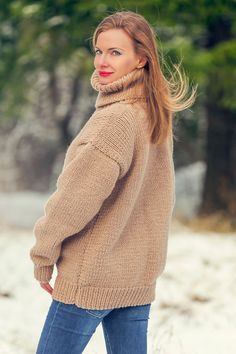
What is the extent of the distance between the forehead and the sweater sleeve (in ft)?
1.18

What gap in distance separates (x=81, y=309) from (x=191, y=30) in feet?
31.2

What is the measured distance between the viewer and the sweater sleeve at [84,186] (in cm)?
255

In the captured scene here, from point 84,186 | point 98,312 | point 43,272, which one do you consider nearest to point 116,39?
point 84,186

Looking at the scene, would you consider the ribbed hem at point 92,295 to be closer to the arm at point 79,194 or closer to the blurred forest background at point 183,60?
the arm at point 79,194

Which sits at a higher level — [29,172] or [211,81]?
[29,172]

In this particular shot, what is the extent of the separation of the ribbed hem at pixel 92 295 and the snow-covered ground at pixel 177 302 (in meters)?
1.73

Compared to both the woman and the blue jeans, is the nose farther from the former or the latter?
the blue jeans

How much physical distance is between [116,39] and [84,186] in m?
0.59

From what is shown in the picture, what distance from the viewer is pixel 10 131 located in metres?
25.2

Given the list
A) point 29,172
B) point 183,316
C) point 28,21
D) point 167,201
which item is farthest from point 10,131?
point 167,201

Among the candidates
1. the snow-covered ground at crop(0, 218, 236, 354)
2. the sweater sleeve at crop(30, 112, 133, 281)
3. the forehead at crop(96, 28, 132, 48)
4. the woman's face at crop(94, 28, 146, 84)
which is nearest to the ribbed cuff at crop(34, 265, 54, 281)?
the sweater sleeve at crop(30, 112, 133, 281)

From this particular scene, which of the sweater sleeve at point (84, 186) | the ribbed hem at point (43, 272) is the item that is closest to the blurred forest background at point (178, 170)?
the sweater sleeve at point (84, 186)

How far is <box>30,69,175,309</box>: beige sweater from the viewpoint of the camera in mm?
2564

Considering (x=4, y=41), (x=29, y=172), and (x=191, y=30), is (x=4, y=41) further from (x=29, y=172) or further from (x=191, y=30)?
(x=29, y=172)
